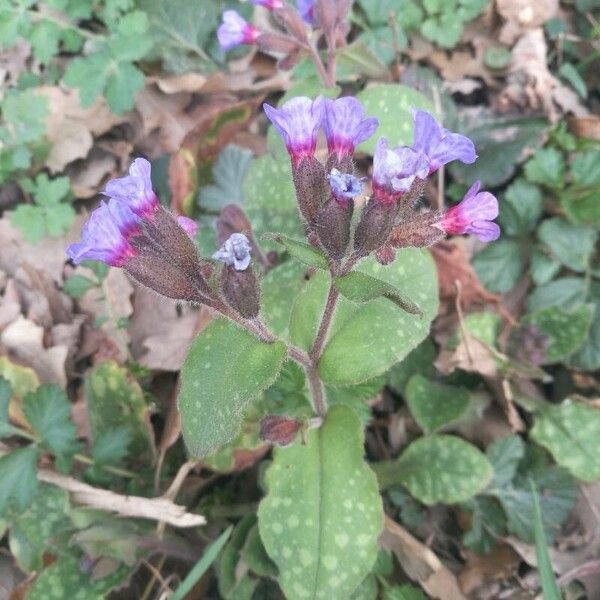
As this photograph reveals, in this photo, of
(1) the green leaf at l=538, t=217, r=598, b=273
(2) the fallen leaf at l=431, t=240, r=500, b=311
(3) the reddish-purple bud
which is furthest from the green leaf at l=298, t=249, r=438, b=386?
(1) the green leaf at l=538, t=217, r=598, b=273

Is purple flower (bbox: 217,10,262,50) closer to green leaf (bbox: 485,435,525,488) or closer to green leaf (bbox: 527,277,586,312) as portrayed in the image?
green leaf (bbox: 527,277,586,312)

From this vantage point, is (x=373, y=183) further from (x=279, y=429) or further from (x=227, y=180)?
(x=227, y=180)

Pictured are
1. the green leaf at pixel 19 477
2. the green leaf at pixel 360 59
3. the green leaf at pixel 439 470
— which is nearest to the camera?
the green leaf at pixel 19 477

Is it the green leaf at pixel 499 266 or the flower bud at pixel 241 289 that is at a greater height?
the flower bud at pixel 241 289

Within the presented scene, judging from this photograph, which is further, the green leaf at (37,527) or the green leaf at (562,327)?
the green leaf at (562,327)

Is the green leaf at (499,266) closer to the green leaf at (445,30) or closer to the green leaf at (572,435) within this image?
the green leaf at (572,435)

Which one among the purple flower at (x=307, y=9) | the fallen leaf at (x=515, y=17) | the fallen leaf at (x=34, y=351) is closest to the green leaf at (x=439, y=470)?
the fallen leaf at (x=34, y=351)
